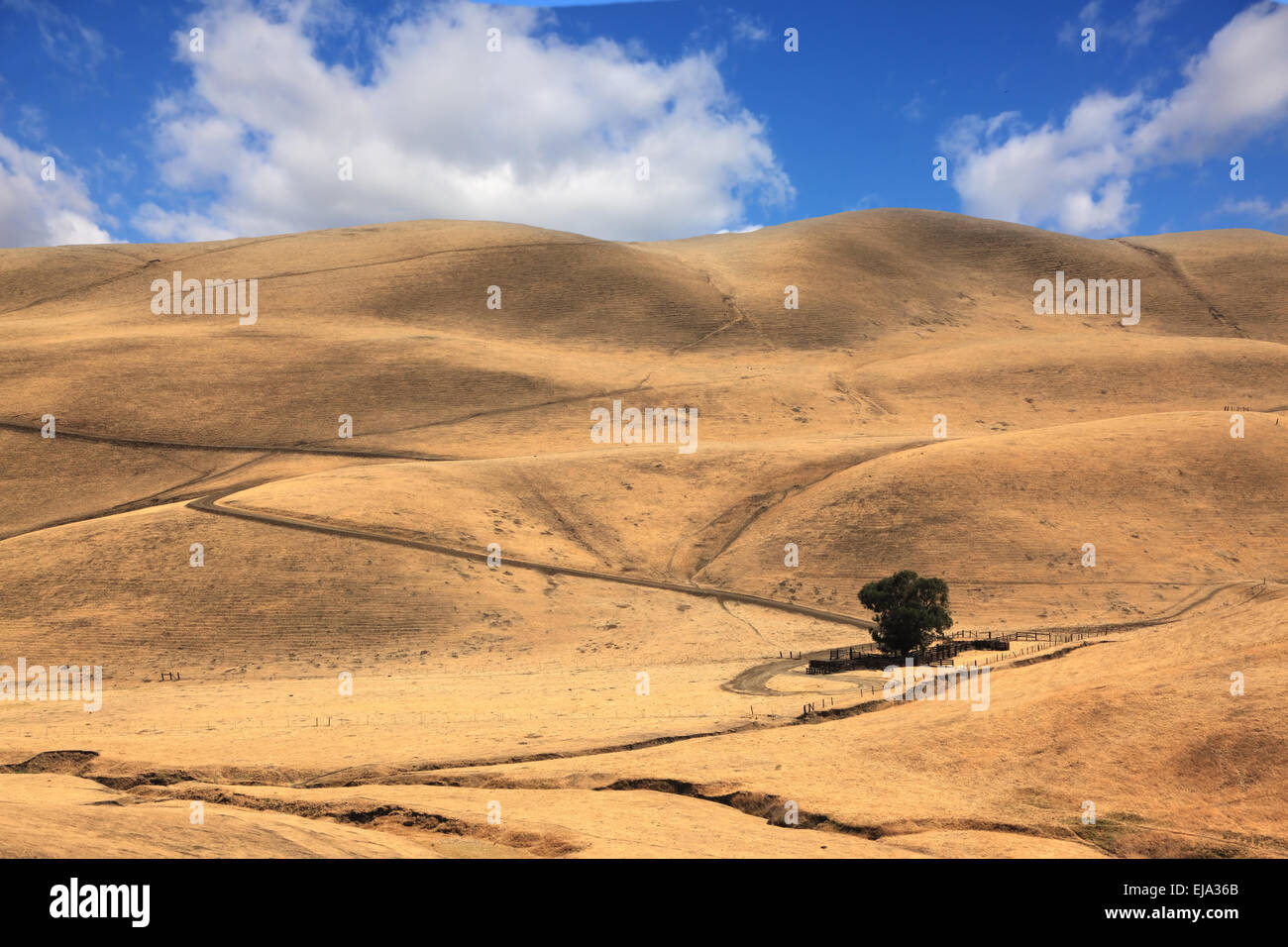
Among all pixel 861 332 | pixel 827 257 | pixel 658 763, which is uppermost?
pixel 827 257

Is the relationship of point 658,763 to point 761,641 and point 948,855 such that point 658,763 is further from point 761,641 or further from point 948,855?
point 761,641

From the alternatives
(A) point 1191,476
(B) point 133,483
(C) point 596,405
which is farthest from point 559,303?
(A) point 1191,476

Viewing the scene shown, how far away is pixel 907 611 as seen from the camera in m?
36.8

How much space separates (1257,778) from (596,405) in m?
62.8

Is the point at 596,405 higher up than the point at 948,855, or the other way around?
the point at 596,405

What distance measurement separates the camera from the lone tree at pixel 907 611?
36719mm

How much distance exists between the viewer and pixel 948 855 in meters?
13.3

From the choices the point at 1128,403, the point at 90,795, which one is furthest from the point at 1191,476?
the point at 90,795

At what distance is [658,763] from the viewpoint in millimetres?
20188

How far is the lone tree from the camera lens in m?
36.7
